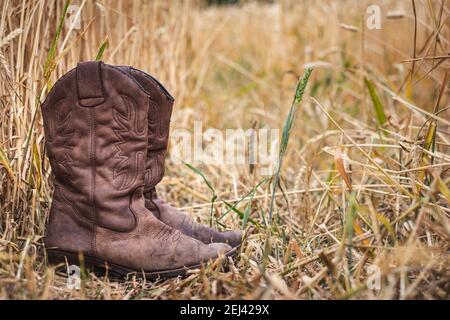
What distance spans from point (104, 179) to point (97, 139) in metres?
0.10

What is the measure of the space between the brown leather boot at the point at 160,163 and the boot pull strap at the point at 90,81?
130 millimetres

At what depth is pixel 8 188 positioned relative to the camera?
Answer: 1.37 m

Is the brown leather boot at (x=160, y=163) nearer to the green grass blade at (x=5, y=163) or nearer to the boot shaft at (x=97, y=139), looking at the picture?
the boot shaft at (x=97, y=139)

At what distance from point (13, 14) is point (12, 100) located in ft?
0.81

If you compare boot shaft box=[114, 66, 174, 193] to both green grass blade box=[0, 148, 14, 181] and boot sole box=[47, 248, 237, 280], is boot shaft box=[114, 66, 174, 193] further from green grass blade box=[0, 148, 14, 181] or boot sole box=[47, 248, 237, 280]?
green grass blade box=[0, 148, 14, 181]

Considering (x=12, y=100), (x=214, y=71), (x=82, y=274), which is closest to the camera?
(x=82, y=274)

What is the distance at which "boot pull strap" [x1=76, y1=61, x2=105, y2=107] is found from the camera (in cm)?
120

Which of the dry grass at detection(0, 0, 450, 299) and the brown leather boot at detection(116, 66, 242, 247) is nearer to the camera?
the dry grass at detection(0, 0, 450, 299)

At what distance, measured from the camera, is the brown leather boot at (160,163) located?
4.46 ft

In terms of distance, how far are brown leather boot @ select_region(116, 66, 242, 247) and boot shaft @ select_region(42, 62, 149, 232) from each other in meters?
0.10

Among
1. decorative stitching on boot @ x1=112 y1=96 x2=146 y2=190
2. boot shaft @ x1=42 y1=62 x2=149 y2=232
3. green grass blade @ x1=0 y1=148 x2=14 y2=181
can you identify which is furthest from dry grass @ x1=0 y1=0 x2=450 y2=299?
decorative stitching on boot @ x1=112 y1=96 x2=146 y2=190

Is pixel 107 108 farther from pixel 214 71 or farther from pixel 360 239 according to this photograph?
pixel 214 71
